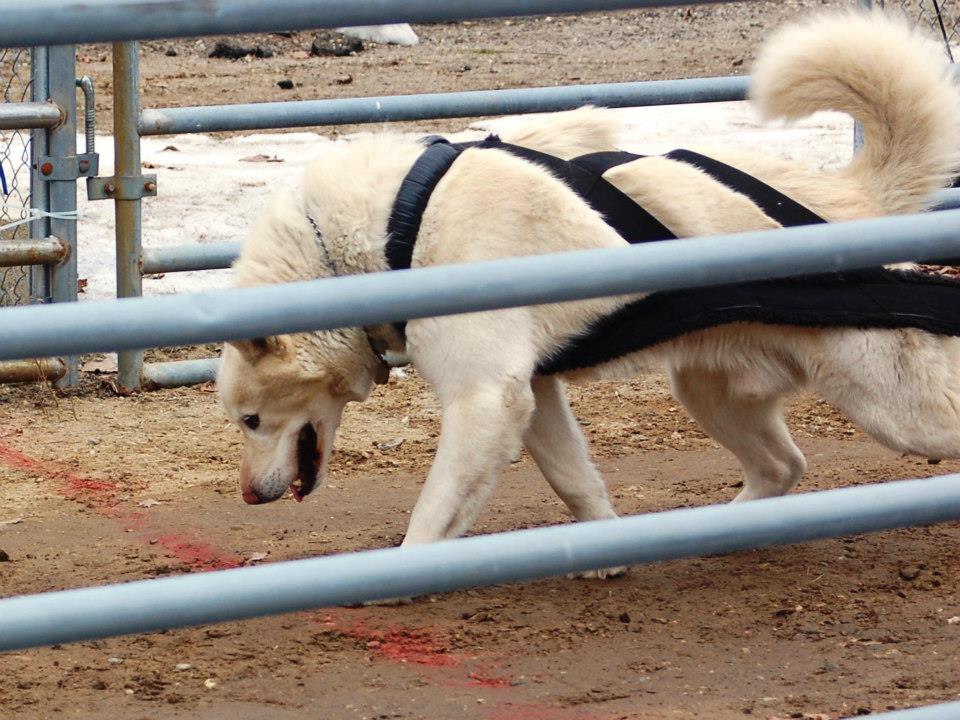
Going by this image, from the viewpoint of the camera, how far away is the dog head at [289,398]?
409cm

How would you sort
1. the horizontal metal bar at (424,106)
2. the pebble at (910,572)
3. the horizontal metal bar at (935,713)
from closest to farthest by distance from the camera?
the horizontal metal bar at (935,713) < the pebble at (910,572) < the horizontal metal bar at (424,106)

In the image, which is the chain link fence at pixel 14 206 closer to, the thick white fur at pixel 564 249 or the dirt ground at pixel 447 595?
the dirt ground at pixel 447 595

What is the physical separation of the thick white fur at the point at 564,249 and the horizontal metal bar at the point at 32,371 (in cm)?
200

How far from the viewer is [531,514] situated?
493 cm

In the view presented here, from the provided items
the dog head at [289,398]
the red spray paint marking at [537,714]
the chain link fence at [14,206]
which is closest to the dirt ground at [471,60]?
the chain link fence at [14,206]

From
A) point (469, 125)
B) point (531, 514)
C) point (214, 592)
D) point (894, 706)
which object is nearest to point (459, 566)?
point (214, 592)

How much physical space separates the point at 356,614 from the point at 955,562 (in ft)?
6.18

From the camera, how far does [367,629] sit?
3961 millimetres

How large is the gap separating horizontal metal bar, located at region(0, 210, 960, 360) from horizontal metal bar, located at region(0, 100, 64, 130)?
437cm

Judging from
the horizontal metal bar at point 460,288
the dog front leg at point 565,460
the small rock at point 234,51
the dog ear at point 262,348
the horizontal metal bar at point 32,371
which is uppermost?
the horizontal metal bar at point 460,288

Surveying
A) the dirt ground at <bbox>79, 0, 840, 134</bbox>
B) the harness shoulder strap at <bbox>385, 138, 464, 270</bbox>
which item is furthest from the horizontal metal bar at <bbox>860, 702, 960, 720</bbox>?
the dirt ground at <bbox>79, 0, 840, 134</bbox>

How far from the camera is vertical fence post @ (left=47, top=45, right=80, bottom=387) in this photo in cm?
580

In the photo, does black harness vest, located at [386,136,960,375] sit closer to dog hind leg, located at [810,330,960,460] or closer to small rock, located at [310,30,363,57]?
dog hind leg, located at [810,330,960,460]

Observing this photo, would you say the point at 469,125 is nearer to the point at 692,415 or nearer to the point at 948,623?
the point at 692,415
